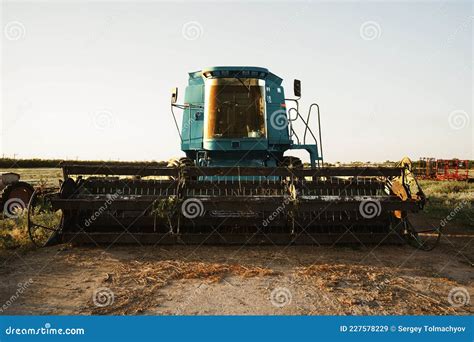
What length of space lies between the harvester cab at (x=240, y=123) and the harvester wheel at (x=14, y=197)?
482cm

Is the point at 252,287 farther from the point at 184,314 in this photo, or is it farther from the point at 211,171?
the point at 211,171

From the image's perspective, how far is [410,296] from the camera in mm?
3863

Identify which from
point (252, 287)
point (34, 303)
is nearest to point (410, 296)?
point (252, 287)

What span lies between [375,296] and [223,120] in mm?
5281
